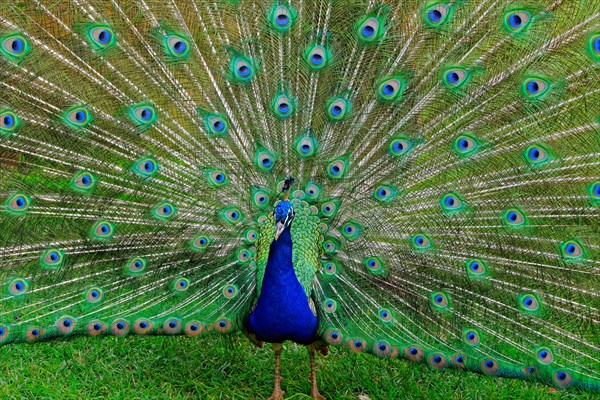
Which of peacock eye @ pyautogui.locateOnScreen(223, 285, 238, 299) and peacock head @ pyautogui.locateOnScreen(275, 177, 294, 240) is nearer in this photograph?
peacock head @ pyautogui.locateOnScreen(275, 177, 294, 240)

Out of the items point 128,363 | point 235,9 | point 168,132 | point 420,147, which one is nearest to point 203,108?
point 168,132

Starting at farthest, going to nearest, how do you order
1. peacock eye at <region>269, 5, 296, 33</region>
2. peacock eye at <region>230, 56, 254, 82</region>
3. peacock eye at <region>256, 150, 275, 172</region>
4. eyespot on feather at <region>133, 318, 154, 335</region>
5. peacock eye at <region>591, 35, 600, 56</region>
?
eyespot on feather at <region>133, 318, 154, 335</region> < peacock eye at <region>256, 150, 275, 172</region> < peacock eye at <region>230, 56, 254, 82</region> < peacock eye at <region>269, 5, 296, 33</region> < peacock eye at <region>591, 35, 600, 56</region>

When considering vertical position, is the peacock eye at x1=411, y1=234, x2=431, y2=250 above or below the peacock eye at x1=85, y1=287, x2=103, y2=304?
above

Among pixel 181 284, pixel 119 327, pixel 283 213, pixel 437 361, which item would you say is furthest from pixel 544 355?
pixel 119 327

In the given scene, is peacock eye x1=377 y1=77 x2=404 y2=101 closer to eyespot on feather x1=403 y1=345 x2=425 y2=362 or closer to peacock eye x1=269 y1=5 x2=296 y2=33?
peacock eye x1=269 y1=5 x2=296 y2=33

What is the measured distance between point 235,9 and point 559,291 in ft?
6.08

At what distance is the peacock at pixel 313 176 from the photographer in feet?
10.6

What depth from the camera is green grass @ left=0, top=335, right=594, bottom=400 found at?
3855 mm

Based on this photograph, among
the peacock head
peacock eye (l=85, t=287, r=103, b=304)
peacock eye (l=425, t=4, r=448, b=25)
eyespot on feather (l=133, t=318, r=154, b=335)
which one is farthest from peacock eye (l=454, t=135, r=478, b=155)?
peacock eye (l=85, t=287, r=103, b=304)

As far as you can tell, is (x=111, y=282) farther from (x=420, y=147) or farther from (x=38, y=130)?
(x=420, y=147)

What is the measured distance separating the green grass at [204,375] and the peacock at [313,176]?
45 cm

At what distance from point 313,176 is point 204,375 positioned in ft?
4.17

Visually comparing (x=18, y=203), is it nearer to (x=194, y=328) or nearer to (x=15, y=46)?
(x=15, y=46)

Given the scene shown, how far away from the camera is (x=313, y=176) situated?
3498 mm
